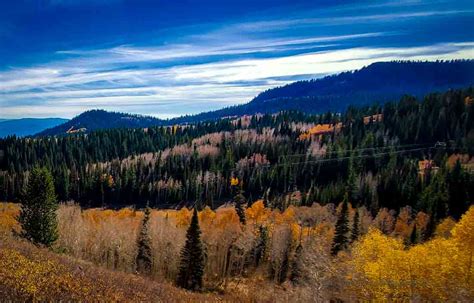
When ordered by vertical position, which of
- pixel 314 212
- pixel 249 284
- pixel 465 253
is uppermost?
pixel 465 253

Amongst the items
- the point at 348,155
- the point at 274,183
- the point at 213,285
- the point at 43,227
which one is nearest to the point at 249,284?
the point at 213,285

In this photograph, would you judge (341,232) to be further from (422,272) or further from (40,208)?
(40,208)

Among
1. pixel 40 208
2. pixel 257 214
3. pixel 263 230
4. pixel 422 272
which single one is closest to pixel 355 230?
pixel 263 230

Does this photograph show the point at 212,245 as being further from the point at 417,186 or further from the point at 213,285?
the point at 417,186

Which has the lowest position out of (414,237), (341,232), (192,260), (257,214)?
(257,214)

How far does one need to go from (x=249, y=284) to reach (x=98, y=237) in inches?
1302

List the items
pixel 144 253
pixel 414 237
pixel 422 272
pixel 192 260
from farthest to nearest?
pixel 414 237
pixel 144 253
pixel 192 260
pixel 422 272

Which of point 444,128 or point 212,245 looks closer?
point 212,245

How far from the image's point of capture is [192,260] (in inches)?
2613

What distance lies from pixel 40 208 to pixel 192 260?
2648cm

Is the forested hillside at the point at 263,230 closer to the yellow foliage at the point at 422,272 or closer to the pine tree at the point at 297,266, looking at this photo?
the yellow foliage at the point at 422,272

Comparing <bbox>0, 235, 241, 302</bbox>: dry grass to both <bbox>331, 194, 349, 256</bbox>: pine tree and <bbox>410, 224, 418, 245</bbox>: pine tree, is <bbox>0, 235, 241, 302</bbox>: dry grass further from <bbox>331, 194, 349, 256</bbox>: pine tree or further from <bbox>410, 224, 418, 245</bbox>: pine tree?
<bbox>410, 224, 418, 245</bbox>: pine tree

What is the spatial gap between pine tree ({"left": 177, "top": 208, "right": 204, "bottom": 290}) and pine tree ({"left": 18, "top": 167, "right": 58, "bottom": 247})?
21512 millimetres

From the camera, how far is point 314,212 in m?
107
